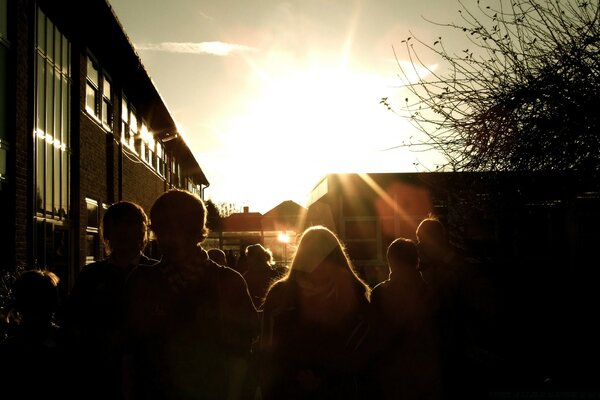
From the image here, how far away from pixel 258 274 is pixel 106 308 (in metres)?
4.47

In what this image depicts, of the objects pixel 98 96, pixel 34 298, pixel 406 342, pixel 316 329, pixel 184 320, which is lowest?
pixel 406 342

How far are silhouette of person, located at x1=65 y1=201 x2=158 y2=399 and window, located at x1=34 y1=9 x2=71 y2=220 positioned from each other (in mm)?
7149

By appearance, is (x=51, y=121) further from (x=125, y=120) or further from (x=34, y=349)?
(x=34, y=349)

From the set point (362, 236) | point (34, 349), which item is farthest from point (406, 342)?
point (362, 236)

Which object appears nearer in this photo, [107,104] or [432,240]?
[432,240]

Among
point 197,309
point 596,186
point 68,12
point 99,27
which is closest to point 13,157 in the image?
point 68,12

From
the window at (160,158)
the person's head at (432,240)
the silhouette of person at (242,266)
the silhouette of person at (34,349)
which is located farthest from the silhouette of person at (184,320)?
the window at (160,158)

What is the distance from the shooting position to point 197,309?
2.81 metres

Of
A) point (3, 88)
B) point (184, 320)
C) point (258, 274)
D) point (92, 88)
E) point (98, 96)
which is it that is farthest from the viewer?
point (98, 96)

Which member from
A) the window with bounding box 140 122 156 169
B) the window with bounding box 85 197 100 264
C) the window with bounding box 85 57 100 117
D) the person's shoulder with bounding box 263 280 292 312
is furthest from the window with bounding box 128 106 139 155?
the person's shoulder with bounding box 263 280 292 312

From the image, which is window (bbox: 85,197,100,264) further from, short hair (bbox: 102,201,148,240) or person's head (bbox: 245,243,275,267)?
short hair (bbox: 102,201,148,240)

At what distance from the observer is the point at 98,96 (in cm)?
1491

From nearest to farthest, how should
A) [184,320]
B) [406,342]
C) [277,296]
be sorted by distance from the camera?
[184,320]
[277,296]
[406,342]

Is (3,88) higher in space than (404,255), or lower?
higher
